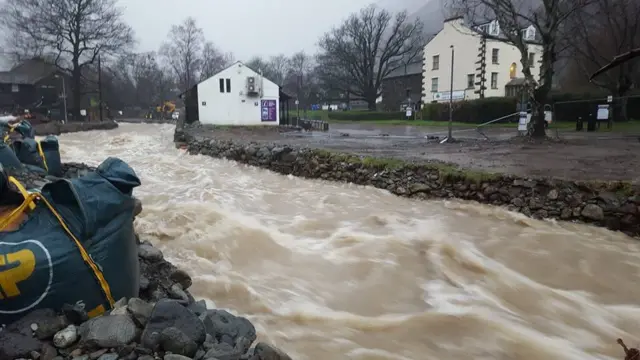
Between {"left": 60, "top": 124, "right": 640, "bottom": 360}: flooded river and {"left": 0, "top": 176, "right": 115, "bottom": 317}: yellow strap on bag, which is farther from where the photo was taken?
{"left": 60, "top": 124, "right": 640, "bottom": 360}: flooded river

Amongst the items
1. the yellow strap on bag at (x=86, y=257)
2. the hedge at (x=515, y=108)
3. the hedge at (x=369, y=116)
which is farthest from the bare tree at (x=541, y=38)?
the hedge at (x=369, y=116)

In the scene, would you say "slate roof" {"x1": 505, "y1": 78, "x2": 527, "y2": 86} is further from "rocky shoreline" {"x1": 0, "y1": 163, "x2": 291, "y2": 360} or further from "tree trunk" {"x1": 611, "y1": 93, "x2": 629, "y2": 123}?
"rocky shoreline" {"x1": 0, "y1": 163, "x2": 291, "y2": 360}

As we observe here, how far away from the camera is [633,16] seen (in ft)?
95.7

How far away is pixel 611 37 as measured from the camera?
101 feet

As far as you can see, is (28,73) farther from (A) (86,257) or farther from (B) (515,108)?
(A) (86,257)

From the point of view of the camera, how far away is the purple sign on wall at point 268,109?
36594mm

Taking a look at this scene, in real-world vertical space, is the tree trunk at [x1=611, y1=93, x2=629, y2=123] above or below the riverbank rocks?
above

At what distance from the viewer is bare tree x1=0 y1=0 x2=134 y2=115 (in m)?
37.3

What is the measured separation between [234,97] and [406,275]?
32.2 metres

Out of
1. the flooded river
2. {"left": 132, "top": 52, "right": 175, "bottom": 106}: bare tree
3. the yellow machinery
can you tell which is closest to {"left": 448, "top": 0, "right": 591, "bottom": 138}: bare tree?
the flooded river

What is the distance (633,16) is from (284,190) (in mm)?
29358

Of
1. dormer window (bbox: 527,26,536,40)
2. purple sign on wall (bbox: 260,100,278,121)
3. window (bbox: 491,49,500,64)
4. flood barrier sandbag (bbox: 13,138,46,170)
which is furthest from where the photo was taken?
dormer window (bbox: 527,26,536,40)

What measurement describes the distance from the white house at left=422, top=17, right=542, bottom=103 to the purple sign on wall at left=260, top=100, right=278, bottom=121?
18.7 m

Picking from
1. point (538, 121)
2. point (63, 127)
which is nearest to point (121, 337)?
point (538, 121)
